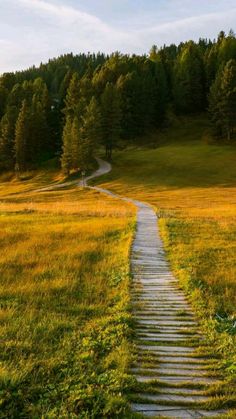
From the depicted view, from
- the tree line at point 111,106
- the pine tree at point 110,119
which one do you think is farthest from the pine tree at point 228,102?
the pine tree at point 110,119

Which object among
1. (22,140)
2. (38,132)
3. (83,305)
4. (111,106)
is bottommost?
(83,305)

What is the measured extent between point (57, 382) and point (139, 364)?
59.2 inches

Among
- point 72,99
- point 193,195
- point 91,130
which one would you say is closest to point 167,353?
point 193,195

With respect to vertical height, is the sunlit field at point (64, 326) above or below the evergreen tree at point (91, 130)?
below

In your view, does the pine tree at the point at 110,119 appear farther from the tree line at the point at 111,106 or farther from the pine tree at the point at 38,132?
the pine tree at the point at 38,132

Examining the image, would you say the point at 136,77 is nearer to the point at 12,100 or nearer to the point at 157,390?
the point at 12,100

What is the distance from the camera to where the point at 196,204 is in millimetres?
43875

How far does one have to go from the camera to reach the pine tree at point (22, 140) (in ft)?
253

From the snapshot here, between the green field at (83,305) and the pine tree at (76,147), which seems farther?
the pine tree at (76,147)

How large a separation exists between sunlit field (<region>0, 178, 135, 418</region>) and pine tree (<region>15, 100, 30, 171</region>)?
59.2 m

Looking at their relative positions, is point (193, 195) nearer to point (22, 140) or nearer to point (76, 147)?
point (76, 147)

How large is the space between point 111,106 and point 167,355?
70.8 metres

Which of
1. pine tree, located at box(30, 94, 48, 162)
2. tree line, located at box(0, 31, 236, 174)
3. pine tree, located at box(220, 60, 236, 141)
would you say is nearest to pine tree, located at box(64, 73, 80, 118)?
tree line, located at box(0, 31, 236, 174)

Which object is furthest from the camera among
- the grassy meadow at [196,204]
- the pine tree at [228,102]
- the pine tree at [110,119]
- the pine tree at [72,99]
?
the pine tree at [72,99]
